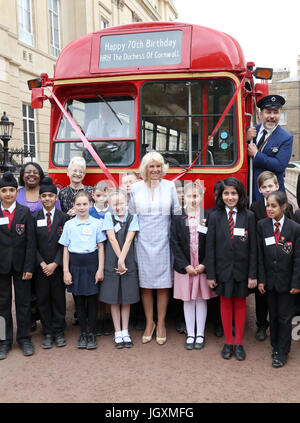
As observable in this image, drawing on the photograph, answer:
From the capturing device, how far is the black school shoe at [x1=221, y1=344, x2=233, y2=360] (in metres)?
3.82

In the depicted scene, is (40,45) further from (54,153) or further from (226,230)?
(226,230)

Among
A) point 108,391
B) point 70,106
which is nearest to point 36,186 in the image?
point 70,106

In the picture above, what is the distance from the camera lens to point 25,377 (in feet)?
11.5

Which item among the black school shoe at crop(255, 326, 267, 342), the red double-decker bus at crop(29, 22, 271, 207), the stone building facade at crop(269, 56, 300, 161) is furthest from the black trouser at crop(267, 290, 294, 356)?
the stone building facade at crop(269, 56, 300, 161)

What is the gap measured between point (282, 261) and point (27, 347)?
8.52ft

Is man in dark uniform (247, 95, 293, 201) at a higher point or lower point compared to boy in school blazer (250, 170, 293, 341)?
higher

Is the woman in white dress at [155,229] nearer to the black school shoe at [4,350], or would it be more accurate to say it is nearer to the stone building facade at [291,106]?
the black school shoe at [4,350]

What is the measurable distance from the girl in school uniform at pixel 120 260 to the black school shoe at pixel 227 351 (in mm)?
927

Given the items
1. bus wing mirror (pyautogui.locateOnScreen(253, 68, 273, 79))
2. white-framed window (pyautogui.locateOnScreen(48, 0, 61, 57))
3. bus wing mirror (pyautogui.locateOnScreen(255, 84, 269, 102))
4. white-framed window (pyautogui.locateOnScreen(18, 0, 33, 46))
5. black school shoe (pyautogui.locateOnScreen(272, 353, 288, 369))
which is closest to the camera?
black school shoe (pyautogui.locateOnScreen(272, 353, 288, 369))

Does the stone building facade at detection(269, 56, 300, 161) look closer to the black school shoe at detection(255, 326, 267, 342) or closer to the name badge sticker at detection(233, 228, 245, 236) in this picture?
the black school shoe at detection(255, 326, 267, 342)

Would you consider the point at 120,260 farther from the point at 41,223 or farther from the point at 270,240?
the point at 270,240

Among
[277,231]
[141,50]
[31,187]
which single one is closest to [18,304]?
[31,187]

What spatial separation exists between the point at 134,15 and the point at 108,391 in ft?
90.8

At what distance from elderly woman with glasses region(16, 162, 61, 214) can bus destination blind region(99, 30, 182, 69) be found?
1478mm
